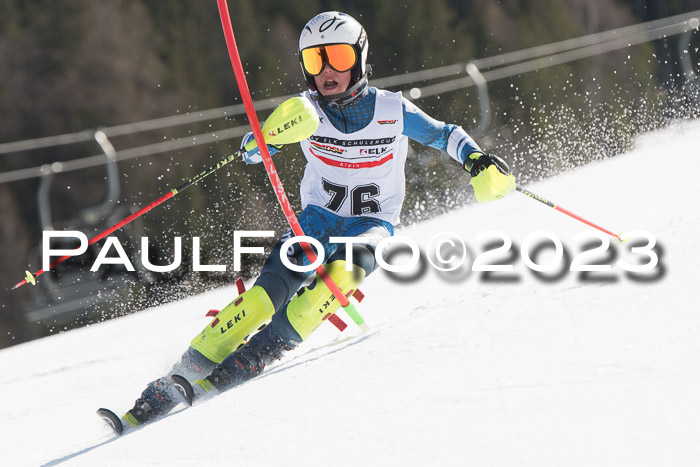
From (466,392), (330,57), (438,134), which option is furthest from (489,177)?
(466,392)

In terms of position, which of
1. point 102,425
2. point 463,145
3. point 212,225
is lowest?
point 102,425

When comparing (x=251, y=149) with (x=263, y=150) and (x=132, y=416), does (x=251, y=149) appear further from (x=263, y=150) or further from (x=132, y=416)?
(x=132, y=416)

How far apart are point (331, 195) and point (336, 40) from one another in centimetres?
57

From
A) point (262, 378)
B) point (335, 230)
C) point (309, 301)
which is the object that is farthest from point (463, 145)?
point (262, 378)

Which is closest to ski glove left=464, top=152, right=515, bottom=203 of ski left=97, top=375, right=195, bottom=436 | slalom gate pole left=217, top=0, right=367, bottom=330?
slalom gate pole left=217, top=0, right=367, bottom=330

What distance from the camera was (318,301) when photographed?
9.08 feet

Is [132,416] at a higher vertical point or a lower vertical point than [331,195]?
lower

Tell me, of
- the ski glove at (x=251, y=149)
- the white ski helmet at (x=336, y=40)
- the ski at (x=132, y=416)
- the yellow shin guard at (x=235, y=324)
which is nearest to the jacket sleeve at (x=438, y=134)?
the white ski helmet at (x=336, y=40)

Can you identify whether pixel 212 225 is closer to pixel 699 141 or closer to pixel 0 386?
pixel 699 141

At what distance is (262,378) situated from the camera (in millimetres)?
A: 2475

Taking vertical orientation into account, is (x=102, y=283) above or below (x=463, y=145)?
above

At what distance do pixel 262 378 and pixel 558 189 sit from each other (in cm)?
399

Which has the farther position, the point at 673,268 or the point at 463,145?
the point at 463,145

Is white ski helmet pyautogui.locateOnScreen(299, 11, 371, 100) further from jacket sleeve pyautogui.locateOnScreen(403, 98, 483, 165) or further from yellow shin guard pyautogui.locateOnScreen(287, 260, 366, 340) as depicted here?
yellow shin guard pyautogui.locateOnScreen(287, 260, 366, 340)
